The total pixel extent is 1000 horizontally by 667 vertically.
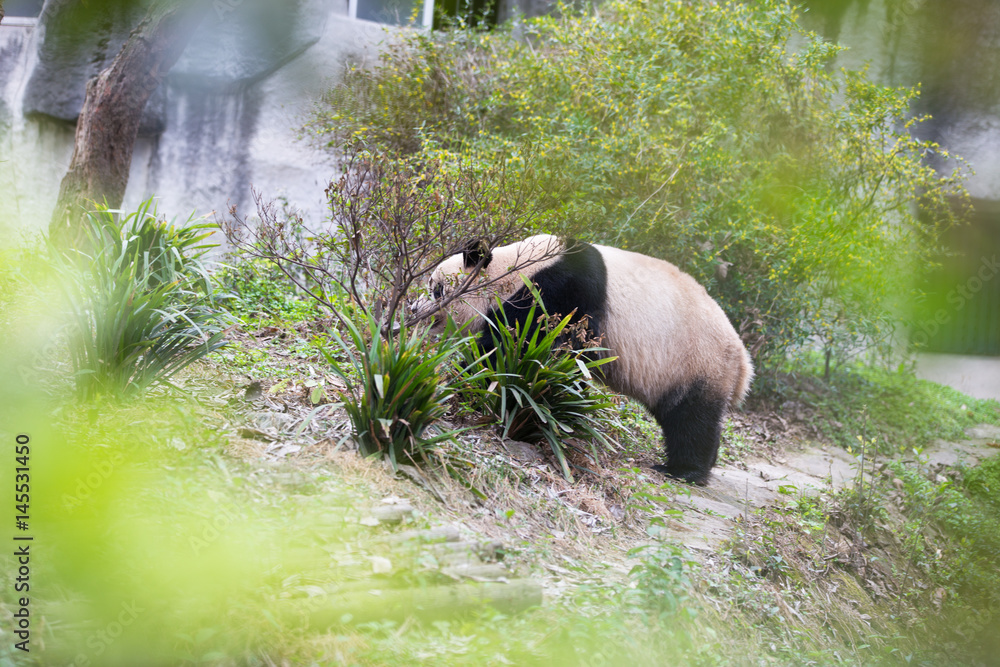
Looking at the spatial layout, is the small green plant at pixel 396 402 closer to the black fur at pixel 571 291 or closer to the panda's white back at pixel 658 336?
the black fur at pixel 571 291

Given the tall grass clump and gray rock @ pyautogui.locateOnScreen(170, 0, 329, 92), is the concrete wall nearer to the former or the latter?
gray rock @ pyautogui.locateOnScreen(170, 0, 329, 92)

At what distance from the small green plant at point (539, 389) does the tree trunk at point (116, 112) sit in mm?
4180

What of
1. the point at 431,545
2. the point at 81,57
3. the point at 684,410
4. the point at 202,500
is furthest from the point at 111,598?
the point at 81,57

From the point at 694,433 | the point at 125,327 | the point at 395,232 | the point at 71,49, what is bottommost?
the point at 694,433

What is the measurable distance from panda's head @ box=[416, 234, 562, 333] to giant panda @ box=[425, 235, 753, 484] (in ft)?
0.04

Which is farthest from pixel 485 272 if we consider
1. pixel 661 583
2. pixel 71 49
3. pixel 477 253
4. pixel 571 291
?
pixel 71 49

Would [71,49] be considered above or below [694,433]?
above

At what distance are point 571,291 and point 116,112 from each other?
4703 millimetres

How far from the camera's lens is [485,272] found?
4844 millimetres

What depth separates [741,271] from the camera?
25.6 ft

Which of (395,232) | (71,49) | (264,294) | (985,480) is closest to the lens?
(395,232)

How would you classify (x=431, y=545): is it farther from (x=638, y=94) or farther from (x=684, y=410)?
(x=638, y=94)

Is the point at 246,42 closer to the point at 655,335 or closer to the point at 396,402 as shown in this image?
the point at 655,335

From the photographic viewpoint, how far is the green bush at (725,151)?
6980mm
